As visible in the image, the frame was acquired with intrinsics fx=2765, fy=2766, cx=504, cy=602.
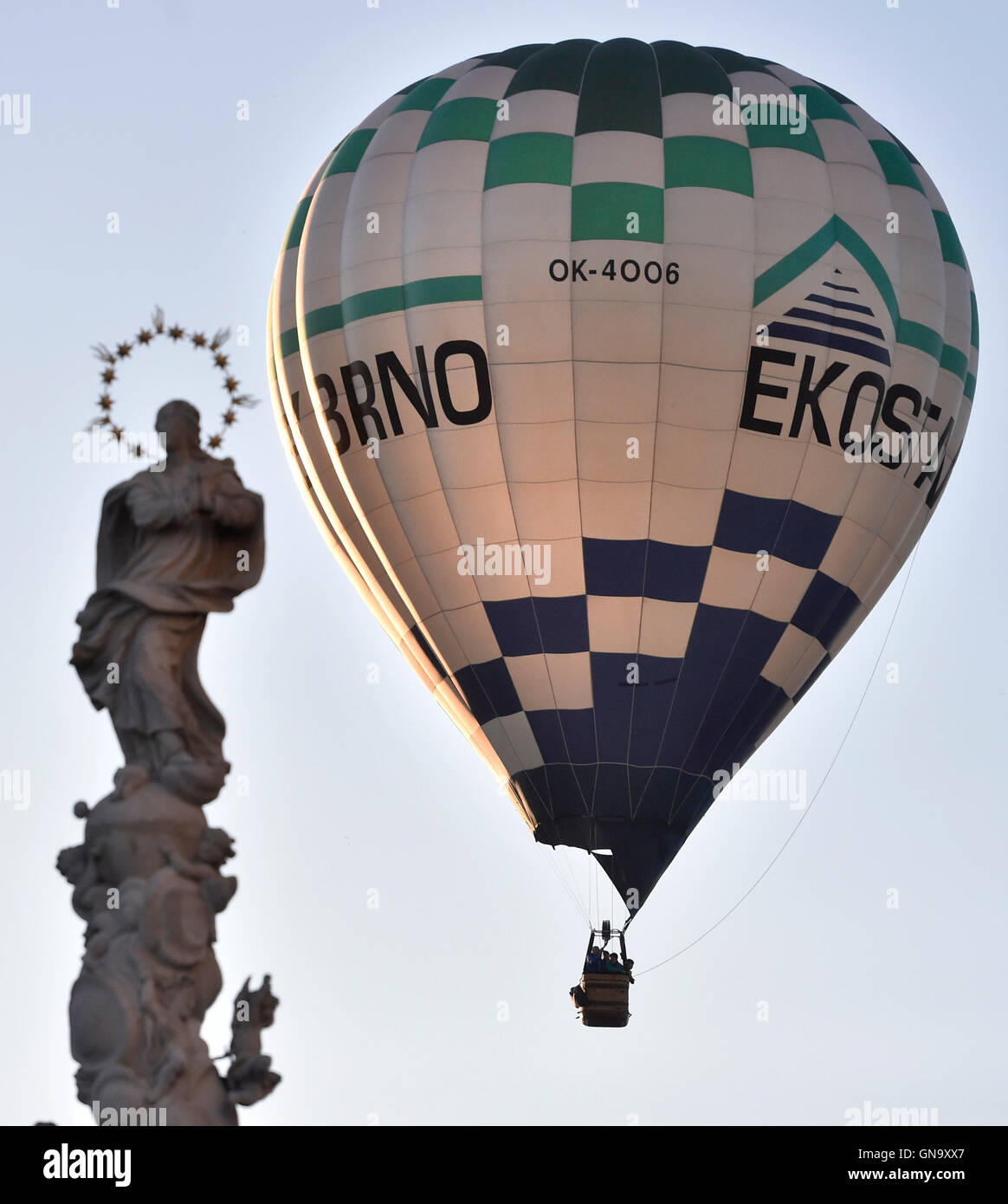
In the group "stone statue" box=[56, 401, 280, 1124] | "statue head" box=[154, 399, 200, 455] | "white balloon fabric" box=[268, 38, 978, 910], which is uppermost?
"white balloon fabric" box=[268, 38, 978, 910]

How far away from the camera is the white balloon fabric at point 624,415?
27.6 m

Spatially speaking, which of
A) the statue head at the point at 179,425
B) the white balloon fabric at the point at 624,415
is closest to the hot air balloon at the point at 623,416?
the white balloon fabric at the point at 624,415

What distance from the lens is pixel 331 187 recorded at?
29656 millimetres

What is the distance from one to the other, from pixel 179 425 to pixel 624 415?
1219 cm

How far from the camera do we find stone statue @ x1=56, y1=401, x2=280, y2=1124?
14578 millimetres

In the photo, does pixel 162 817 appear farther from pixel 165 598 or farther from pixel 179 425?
pixel 179 425

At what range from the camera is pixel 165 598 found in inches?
605

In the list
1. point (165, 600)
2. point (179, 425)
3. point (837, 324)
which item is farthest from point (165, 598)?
point (837, 324)

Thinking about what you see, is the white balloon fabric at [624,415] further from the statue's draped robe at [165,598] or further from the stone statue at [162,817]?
the statue's draped robe at [165,598]

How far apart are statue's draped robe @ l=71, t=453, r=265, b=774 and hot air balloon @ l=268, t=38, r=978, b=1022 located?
12233mm

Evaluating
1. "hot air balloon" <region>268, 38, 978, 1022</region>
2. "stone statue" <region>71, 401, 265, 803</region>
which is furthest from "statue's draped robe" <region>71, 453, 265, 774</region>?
"hot air balloon" <region>268, 38, 978, 1022</region>

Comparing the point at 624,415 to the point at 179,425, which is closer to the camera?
the point at 179,425

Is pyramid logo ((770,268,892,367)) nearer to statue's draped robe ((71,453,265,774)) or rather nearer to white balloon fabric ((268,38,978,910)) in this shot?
white balloon fabric ((268,38,978,910))

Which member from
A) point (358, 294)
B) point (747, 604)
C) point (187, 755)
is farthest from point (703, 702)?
point (187, 755)
